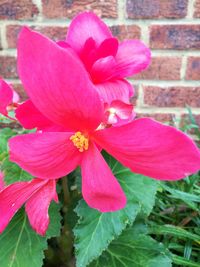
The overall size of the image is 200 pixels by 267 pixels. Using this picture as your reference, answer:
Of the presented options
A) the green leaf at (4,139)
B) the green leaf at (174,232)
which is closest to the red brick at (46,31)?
the green leaf at (4,139)

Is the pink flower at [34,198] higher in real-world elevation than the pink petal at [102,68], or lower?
lower

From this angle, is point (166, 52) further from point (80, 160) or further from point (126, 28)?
point (80, 160)

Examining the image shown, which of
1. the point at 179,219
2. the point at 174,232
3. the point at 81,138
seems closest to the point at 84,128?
the point at 81,138

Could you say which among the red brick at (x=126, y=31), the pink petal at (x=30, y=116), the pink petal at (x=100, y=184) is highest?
the pink petal at (x=30, y=116)

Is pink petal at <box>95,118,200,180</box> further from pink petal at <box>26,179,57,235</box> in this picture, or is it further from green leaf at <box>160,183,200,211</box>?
green leaf at <box>160,183,200,211</box>

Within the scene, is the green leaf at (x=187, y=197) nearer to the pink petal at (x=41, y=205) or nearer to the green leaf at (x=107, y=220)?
the green leaf at (x=107, y=220)

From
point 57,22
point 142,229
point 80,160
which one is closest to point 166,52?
point 57,22

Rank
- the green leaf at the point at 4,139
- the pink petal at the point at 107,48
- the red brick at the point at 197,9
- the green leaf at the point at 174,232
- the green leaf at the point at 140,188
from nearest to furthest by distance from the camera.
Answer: the pink petal at the point at 107,48
the green leaf at the point at 140,188
the green leaf at the point at 4,139
the green leaf at the point at 174,232
the red brick at the point at 197,9
